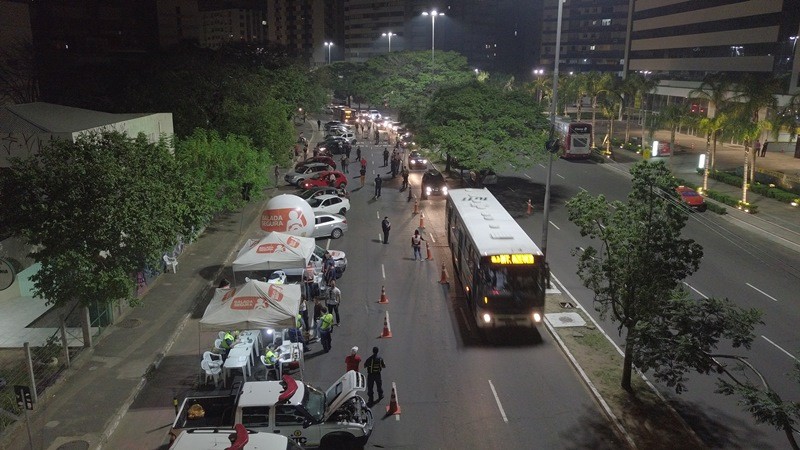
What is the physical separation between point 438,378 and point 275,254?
813 centimetres

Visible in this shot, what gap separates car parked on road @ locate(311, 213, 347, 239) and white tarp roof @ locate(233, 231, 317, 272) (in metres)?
7.23

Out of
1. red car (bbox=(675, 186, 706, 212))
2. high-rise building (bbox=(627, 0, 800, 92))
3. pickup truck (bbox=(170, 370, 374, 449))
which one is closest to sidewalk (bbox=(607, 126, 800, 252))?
red car (bbox=(675, 186, 706, 212))

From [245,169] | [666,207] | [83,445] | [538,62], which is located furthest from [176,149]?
[538,62]

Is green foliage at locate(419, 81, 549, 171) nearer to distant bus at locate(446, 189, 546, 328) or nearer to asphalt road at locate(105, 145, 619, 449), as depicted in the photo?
asphalt road at locate(105, 145, 619, 449)

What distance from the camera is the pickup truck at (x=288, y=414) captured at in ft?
41.5

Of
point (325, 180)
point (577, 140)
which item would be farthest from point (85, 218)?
point (577, 140)

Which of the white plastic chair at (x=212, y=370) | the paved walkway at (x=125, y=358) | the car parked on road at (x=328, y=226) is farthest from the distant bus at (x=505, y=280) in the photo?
the car parked on road at (x=328, y=226)

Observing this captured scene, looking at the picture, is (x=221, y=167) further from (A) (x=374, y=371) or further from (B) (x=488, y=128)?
(B) (x=488, y=128)

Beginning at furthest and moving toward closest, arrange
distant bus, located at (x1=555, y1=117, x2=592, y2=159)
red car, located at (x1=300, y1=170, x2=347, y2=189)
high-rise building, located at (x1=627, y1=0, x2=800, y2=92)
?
high-rise building, located at (x1=627, y1=0, x2=800, y2=92) → distant bus, located at (x1=555, y1=117, x2=592, y2=159) → red car, located at (x1=300, y1=170, x2=347, y2=189)

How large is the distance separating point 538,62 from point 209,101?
136 m

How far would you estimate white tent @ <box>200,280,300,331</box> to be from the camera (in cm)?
1603

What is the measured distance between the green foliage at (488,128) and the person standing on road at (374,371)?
22.7 meters

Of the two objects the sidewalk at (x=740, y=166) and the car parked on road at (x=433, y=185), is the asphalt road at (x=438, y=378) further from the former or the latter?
the car parked on road at (x=433, y=185)

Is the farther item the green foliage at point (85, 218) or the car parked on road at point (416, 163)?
the car parked on road at point (416, 163)
